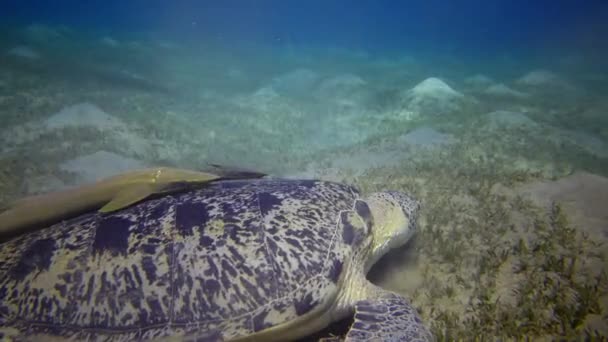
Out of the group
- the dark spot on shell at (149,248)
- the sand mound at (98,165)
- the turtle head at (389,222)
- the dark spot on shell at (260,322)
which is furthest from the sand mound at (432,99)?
the dark spot on shell at (149,248)

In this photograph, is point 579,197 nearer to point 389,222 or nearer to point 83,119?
point 389,222

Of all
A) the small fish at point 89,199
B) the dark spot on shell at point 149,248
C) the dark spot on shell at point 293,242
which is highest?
the small fish at point 89,199

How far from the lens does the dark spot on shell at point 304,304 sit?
2.38 meters

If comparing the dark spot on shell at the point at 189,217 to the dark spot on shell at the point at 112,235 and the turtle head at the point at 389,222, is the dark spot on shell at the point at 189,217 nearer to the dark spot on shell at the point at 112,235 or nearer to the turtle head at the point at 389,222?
the dark spot on shell at the point at 112,235

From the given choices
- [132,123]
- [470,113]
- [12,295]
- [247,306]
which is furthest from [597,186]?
[132,123]

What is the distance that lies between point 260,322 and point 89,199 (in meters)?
2.04

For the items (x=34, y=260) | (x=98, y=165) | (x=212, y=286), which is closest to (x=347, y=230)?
(x=212, y=286)

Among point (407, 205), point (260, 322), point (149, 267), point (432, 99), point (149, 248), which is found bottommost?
point (260, 322)

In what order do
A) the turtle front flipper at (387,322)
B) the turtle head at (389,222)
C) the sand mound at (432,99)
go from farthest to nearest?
the sand mound at (432,99), the turtle head at (389,222), the turtle front flipper at (387,322)

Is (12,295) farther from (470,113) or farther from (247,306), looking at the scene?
(470,113)

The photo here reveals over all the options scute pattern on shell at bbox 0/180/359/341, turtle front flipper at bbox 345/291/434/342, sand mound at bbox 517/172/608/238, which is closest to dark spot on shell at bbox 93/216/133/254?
scute pattern on shell at bbox 0/180/359/341

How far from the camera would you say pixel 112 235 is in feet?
8.13

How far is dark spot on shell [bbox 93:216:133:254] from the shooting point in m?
2.41

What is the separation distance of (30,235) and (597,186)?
7.58m
